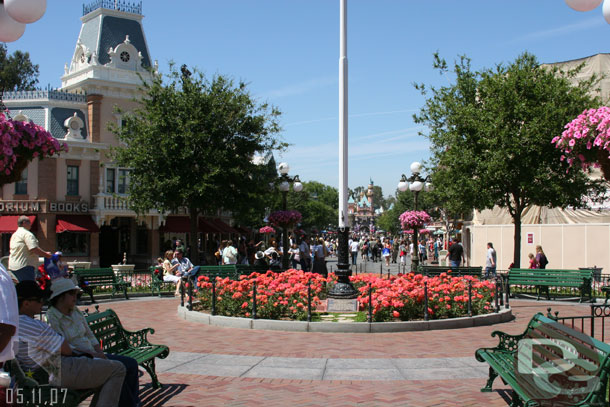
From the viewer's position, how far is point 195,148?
27.0 m

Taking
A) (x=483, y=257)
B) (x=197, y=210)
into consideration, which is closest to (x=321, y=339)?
(x=197, y=210)

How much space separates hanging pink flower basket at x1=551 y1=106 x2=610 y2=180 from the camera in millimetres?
8656

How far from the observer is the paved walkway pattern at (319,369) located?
21.8ft

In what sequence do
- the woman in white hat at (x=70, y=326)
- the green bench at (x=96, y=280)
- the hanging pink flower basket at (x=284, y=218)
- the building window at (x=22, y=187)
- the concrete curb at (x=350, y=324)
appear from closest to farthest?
1. the woman in white hat at (x=70, y=326)
2. the concrete curb at (x=350, y=324)
3. the green bench at (x=96, y=280)
4. the hanging pink flower basket at (x=284, y=218)
5. the building window at (x=22, y=187)

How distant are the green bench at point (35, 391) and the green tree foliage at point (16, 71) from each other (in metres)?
52.5

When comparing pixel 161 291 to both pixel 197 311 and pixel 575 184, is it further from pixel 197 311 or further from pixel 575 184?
pixel 575 184

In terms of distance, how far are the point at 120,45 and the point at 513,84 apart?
24539mm

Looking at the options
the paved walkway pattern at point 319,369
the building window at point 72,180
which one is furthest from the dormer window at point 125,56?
the paved walkway pattern at point 319,369

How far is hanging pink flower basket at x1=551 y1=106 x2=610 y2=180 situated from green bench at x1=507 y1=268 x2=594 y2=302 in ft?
22.1

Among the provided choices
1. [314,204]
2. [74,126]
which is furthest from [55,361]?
[314,204]

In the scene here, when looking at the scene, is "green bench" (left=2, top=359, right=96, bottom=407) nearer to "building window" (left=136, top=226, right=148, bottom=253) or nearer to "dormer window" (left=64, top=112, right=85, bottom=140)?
"dormer window" (left=64, top=112, right=85, bottom=140)
